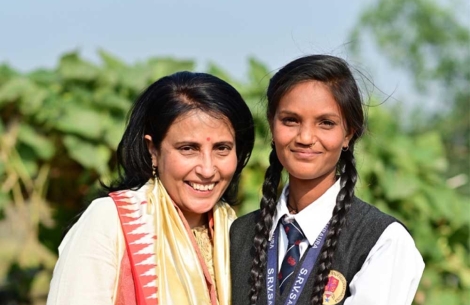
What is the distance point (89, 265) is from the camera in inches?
87.3

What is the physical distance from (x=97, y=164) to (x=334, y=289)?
2477 millimetres

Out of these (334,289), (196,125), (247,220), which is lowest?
(334,289)

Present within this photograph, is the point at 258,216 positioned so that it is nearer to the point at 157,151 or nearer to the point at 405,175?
the point at 157,151

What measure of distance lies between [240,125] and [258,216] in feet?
0.85

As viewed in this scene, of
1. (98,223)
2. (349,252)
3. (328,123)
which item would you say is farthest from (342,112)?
(98,223)

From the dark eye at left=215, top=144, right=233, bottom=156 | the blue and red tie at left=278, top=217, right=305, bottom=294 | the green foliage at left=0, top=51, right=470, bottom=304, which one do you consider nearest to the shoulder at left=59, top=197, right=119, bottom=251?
the dark eye at left=215, top=144, right=233, bottom=156

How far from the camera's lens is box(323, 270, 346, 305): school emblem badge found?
218cm

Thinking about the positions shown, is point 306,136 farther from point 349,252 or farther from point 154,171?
point 154,171

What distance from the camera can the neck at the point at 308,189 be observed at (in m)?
2.35

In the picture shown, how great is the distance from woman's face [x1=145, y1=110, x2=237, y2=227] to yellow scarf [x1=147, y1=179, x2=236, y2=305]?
46mm

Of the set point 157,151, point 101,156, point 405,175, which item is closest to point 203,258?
point 157,151

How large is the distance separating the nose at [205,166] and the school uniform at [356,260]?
0.22 m

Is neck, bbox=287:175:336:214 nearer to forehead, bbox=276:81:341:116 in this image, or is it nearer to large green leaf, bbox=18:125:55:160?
forehead, bbox=276:81:341:116

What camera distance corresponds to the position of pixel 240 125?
98.4 inches
